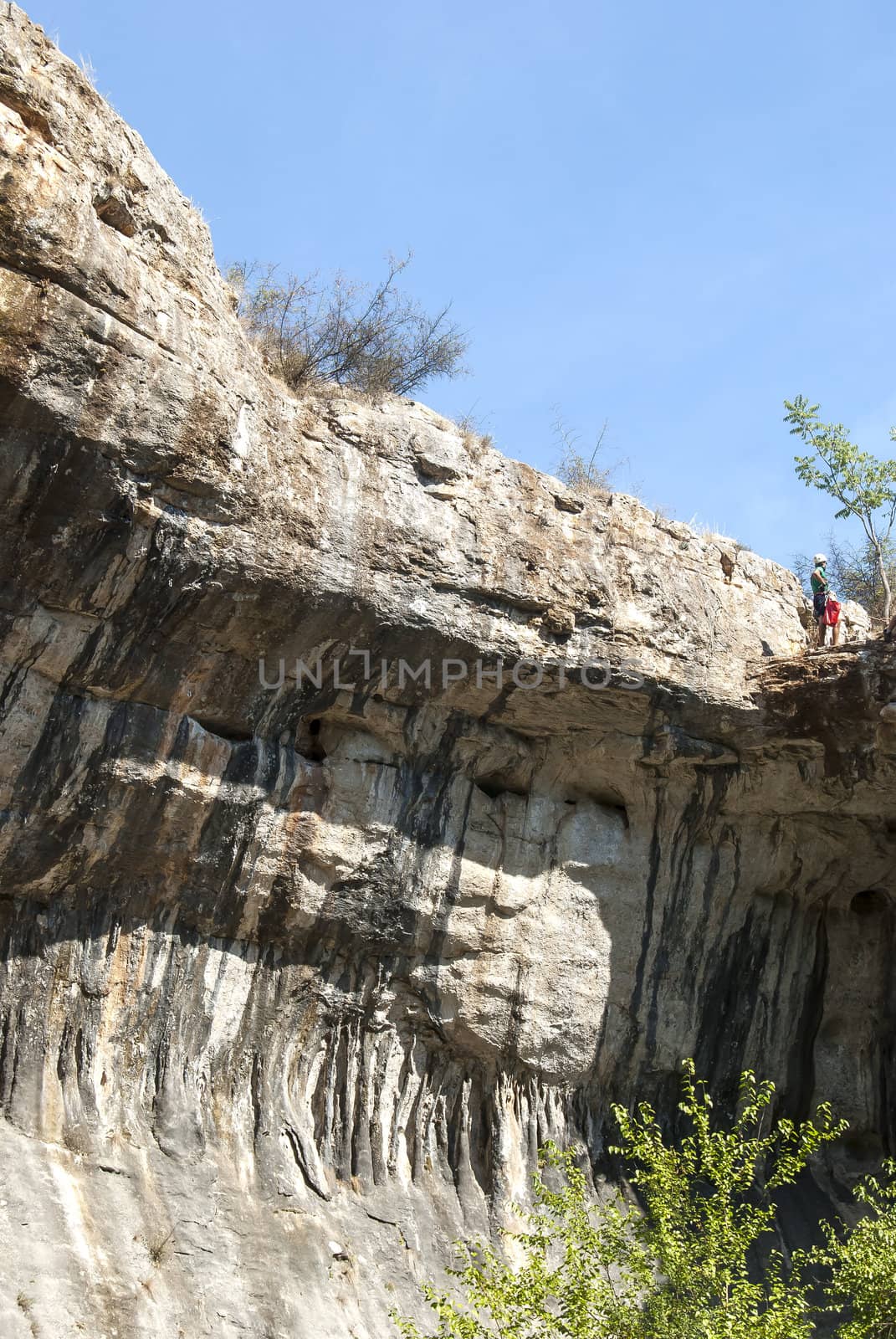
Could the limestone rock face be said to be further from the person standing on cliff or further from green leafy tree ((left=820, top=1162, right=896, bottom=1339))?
green leafy tree ((left=820, top=1162, right=896, bottom=1339))

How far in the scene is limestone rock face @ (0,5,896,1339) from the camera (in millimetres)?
10398

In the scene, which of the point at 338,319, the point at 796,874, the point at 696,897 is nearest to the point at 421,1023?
the point at 696,897

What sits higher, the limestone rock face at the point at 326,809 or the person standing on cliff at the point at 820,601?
the person standing on cliff at the point at 820,601

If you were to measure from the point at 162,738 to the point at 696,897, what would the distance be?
20.6 ft

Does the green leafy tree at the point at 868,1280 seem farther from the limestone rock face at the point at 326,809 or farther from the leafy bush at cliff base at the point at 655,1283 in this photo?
the limestone rock face at the point at 326,809

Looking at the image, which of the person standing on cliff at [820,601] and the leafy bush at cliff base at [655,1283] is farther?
the person standing on cliff at [820,601]

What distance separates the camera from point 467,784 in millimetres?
13602

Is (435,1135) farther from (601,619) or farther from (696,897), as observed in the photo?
(601,619)

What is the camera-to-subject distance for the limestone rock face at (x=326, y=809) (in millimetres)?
10398

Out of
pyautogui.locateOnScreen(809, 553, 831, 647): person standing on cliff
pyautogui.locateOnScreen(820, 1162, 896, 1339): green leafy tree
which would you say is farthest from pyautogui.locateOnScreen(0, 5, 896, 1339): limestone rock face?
pyautogui.locateOnScreen(820, 1162, 896, 1339): green leafy tree

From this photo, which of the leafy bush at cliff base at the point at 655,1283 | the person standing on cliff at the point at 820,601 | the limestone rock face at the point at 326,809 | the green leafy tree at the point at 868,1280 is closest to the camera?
the leafy bush at cliff base at the point at 655,1283

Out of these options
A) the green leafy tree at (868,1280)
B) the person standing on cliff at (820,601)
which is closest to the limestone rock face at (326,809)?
the person standing on cliff at (820,601)

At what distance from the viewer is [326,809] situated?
12.7 meters

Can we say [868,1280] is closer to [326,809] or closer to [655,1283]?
[655,1283]
